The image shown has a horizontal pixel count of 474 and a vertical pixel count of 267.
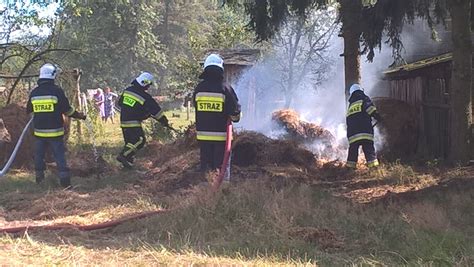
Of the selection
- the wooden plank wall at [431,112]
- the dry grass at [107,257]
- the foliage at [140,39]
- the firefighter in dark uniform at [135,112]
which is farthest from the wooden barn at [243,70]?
the foliage at [140,39]

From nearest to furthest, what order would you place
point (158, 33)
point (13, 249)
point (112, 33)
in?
1. point (13, 249)
2. point (112, 33)
3. point (158, 33)

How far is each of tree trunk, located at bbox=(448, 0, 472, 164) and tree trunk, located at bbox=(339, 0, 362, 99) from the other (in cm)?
217

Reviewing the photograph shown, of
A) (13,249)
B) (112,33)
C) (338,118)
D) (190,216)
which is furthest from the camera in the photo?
(112,33)

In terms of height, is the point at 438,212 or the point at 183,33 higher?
the point at 183,33

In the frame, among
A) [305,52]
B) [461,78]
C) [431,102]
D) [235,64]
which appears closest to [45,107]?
[461,78]

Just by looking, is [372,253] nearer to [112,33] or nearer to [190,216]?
[190,216]

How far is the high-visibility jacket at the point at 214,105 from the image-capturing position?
8023mm

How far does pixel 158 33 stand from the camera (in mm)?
48531

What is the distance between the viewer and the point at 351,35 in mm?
11812

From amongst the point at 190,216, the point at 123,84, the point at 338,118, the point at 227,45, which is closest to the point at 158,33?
the point at 123,84

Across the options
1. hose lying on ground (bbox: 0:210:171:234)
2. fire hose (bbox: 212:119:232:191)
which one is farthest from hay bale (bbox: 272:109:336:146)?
hose lying on ground (bbox: 0:210:171:234)

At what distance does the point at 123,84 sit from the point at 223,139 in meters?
37.0

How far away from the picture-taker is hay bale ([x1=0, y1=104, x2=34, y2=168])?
10580 mm

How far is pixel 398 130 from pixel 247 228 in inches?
292
